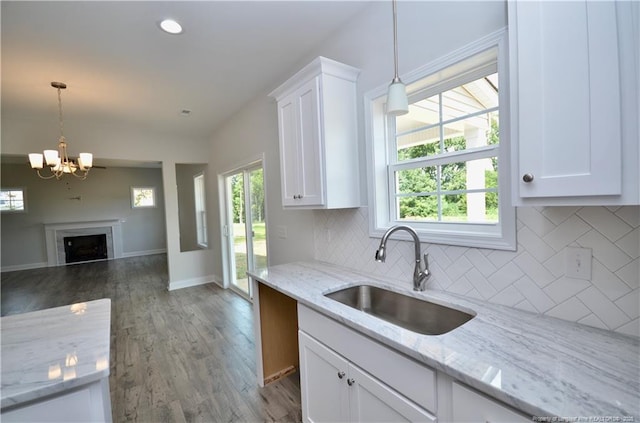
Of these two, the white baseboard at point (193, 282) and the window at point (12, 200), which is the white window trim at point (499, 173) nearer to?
the white baseboard at point (193, 282)

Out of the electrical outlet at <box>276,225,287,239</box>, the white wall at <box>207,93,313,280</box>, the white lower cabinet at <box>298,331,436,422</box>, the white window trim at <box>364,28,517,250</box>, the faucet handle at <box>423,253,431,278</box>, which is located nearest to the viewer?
the white lower cabinet at <box>298,331,436,422</box>

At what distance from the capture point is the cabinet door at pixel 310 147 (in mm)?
2012

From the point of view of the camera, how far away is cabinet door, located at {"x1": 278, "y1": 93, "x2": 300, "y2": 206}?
7.34 ft

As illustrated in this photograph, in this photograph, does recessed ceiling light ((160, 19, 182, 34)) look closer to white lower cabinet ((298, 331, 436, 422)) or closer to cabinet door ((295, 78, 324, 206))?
cabinet door ((295, 78, 324, 206))

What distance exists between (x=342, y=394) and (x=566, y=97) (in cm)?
151

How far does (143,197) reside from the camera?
8805mm

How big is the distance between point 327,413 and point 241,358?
140cm

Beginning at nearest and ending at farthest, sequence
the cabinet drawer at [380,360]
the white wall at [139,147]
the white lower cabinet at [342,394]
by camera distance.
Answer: the cabinet drawer at [380,360]
the white lower cabinet at [342,394]
the white wall at [139,147]

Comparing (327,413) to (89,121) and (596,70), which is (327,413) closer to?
(596,70)

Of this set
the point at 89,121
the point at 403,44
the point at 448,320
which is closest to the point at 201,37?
the point at 403,44

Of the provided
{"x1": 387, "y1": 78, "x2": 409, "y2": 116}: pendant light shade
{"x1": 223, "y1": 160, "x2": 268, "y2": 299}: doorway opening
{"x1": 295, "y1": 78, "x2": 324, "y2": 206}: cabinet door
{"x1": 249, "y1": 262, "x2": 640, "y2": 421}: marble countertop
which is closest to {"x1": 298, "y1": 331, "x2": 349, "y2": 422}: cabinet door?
{"x1": 249, "y1": 262, "x2": 640, "y2": 421}: marble countertop

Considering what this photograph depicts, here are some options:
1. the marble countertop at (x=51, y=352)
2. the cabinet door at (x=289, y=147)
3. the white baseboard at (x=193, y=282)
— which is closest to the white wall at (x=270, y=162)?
the cabinet door at (x=289, y=147)

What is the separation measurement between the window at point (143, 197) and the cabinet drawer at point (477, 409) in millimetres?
9768

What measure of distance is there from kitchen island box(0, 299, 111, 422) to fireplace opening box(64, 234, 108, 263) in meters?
8.47
